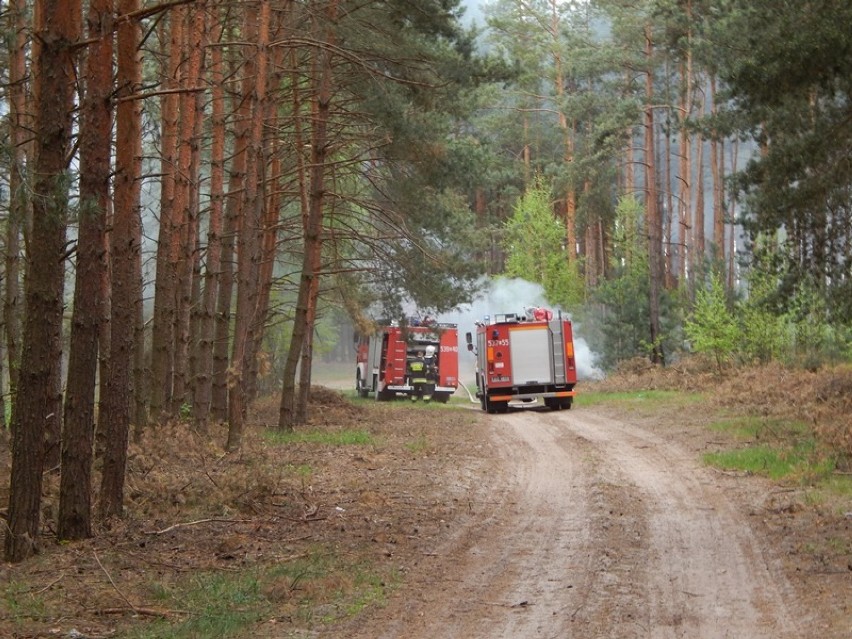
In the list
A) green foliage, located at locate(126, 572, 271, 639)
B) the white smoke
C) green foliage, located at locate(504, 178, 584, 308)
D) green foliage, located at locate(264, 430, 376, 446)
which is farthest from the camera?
green foliage, located at locate(504, 178, 584, 308)

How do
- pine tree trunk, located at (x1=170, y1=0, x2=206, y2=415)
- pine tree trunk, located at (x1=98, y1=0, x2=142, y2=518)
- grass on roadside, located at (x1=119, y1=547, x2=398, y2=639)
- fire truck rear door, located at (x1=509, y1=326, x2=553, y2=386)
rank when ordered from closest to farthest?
grass on roadside, located at (x1=119, y1=547, x2=398, y2=639), pine tree trunk, located at (x1=98, y1=0, x2=142, y2=518), pine tree trunk, located at (x1=170, y1=0, x2=206, y2=415), fire truck rear door, located at (x1=509, y1=326, x2=553, y2=386)

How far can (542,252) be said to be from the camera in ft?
171

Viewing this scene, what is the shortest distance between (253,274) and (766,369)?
17006 millimetres

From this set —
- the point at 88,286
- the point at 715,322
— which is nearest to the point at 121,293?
the point at 88,286

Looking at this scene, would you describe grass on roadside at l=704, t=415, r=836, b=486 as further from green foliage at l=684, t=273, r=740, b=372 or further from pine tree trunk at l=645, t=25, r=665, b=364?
pine tree trunk at l=645, t=25, r=665, b=364

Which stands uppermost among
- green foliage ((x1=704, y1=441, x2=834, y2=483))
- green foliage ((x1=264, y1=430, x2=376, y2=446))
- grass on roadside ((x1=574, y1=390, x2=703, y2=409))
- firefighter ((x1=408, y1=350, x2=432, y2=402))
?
firefighter ((x1=408, y1=350, x2=432, y2=402))

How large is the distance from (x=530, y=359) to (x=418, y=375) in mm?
12284

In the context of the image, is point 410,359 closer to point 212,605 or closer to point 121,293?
point 121,293

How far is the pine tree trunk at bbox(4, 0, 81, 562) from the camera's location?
8.37 metres

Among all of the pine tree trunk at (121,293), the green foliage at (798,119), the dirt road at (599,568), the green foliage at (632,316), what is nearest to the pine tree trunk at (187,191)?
the pine tree trunk at (121,293)

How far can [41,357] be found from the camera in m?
8.42

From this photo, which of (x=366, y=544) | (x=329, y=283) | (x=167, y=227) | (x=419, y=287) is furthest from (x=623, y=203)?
(x=366, y=544)

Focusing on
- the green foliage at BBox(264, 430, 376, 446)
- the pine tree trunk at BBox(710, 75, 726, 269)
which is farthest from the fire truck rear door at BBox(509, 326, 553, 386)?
the green foliage at BBox(264, 430, 376, 446)

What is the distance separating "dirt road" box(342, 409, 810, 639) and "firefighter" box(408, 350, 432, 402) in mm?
27715
